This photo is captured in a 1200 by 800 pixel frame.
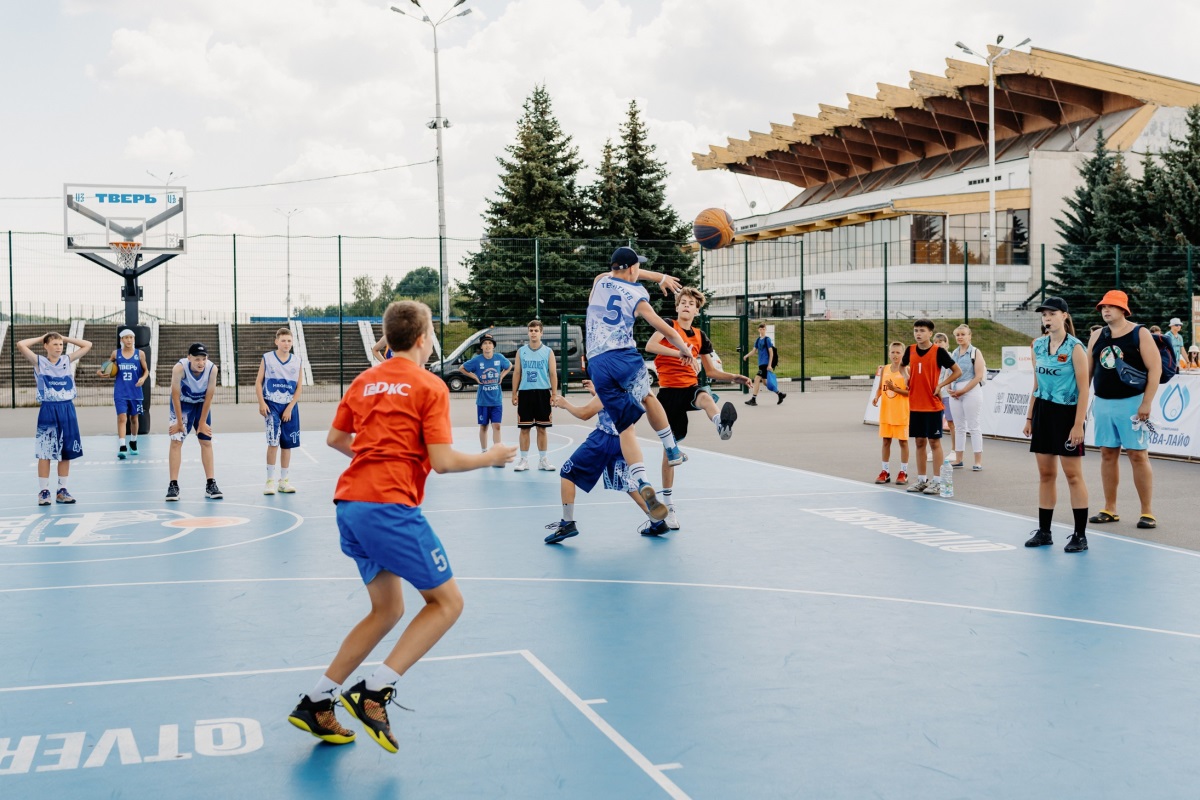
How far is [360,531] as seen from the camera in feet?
13.8

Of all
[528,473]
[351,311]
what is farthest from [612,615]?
[351,311]

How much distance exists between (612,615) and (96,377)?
105 ft

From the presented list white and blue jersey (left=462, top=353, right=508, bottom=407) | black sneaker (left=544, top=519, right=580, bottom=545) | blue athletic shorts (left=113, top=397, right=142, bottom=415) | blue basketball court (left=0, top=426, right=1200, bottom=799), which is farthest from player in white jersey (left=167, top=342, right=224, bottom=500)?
blue athletic shorts (left=113, top=397, right=142, bottom=415)

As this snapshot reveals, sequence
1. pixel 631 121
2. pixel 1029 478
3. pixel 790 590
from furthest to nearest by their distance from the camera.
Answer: pixel 631 121 < pixel 1029 478 < pixel 790 590

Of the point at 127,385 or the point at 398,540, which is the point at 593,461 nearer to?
the point at 398,540

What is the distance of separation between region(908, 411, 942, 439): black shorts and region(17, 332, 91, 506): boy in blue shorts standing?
334 inches

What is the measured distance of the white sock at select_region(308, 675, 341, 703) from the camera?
14.1 feet

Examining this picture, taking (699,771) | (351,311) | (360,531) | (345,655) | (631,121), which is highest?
(631,121)

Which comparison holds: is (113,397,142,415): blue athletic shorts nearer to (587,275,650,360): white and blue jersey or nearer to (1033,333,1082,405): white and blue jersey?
(587,275,650,360): white and blue jersey

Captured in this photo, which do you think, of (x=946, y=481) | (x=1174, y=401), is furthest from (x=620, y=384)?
(x=1174, y=401)

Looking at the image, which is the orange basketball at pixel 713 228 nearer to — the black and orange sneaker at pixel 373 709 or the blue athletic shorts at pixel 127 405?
the blue athletic shorts at pixel 127 405

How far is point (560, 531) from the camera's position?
873 centimetres

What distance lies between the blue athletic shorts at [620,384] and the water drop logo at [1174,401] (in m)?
9.54

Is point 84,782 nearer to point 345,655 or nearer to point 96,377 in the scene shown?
point 345,655
